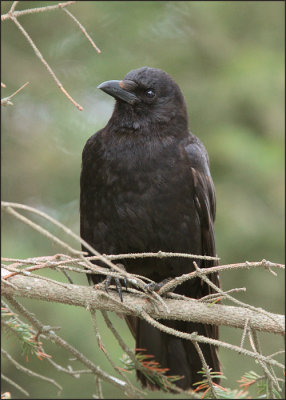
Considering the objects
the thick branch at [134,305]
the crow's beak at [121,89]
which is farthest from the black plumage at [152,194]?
the thick branch at [134,305]

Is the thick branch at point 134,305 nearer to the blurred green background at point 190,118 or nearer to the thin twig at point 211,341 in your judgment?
the thin twig at point 211,341

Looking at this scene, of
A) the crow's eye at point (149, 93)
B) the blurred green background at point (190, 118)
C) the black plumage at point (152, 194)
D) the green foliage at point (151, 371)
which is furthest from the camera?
the blurred green background at point (190, 118)

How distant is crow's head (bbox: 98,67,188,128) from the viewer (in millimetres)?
3828

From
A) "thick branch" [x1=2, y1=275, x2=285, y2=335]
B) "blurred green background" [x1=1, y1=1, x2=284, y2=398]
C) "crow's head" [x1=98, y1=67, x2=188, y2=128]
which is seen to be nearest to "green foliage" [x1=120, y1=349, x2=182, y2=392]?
"thick branch" [x1=2, y1=275, x2=285, y2=335]

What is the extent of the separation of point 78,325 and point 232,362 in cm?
140

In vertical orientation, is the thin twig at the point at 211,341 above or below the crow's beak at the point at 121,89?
below

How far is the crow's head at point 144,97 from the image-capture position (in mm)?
3828

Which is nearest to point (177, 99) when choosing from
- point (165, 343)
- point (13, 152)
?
point (165, 343)

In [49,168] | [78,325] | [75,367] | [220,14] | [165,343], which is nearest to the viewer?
[165,343]

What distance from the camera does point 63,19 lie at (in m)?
5.86

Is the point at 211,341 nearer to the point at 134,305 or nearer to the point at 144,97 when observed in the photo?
the point at 134,305

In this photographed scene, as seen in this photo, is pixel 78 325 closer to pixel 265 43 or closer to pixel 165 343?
pixel 165 343

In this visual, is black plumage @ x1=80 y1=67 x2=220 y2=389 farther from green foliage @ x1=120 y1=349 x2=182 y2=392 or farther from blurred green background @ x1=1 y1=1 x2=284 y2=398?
blurred green background @ x1=1 y1=1 x2=284 y2=398

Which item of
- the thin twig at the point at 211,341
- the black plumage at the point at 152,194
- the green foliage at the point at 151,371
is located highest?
the black plumage at the point at 152,194
